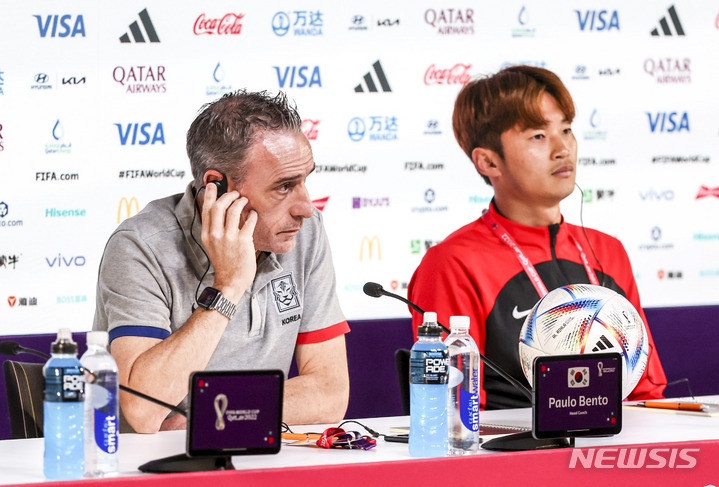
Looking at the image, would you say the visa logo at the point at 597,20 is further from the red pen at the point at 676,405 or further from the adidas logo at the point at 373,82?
the red pen at the point at 676,405

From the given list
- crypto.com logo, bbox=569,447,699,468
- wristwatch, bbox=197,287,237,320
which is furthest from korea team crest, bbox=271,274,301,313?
crypto.com logo, bbox=569,447,699,468

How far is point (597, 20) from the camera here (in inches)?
176

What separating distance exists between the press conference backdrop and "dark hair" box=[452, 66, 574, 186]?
1034mm

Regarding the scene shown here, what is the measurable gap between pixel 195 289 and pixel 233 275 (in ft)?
0.46

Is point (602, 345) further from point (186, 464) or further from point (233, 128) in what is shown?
point (233, 128)

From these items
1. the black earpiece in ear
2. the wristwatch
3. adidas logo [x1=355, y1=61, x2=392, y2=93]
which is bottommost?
the wristwatch

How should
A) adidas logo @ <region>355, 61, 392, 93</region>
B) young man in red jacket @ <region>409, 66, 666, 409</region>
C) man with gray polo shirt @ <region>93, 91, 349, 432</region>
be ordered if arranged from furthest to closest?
1. adidas logo @ <region>355, 61, 392, 93</region>
2. young man in red jacket @ <region>409, 66, 666, 409</region>
3. man with gray polo shirt @ <region>93, 91, 349, 432</region>

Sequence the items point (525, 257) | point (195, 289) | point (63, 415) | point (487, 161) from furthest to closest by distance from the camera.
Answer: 1. point (487, 161)
2. point (525, 257)
3. point (195, 289)
4. point (63, 415)

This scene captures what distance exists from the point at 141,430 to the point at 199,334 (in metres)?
0.25

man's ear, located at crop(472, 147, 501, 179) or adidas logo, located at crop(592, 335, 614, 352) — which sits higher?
man's ear, located at crop(472, 147, 501, 179)

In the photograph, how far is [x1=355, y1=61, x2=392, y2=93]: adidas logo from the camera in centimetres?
420

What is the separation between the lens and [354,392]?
397 centimetres

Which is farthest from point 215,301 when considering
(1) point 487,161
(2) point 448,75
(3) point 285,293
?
(2) point 448,75

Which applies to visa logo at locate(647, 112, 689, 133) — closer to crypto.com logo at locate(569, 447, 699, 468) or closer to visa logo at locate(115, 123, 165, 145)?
visa logo at locate(115, 123, 165, 145)
